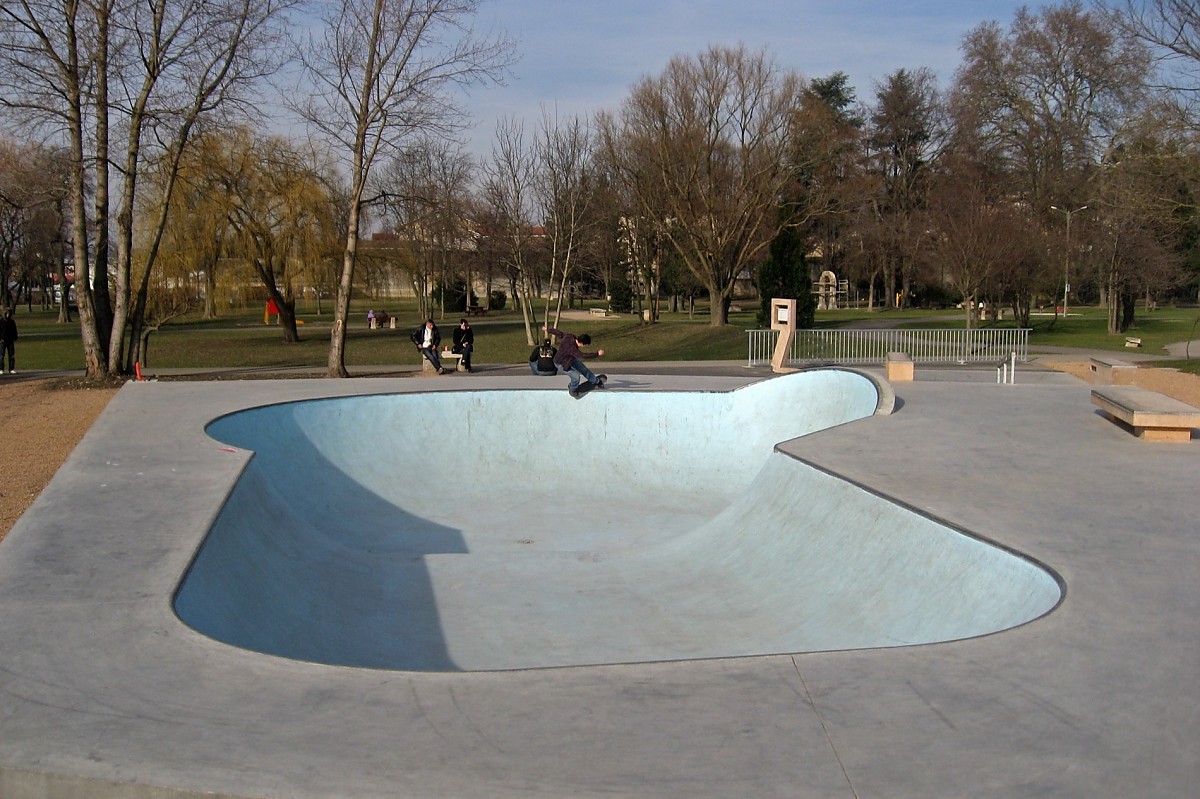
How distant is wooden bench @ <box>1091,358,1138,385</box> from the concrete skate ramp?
19.5ft

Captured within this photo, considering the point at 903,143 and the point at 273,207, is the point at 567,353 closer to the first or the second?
the point at 273,207

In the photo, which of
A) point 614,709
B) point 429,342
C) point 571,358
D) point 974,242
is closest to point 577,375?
point 571,358

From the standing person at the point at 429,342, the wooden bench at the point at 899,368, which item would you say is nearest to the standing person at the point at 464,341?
the standing person at the point at 429,342

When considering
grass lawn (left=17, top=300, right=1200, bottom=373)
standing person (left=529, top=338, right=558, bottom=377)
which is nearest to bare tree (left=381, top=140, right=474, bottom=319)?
grass lawn (left=17, top=300, right=1200, bottom=373)

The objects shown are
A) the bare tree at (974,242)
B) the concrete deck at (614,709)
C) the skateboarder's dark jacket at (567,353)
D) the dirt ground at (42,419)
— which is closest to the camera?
the concrete deck at (614,709)

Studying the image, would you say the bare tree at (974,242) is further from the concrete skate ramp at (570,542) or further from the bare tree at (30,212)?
the bare tree at (30,212)

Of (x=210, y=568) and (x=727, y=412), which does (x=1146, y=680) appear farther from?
(x=727, y=412)

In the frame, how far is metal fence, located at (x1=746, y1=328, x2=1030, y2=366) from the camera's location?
26875mm

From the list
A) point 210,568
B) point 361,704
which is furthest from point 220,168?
point 361,704

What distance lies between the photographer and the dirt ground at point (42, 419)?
10039 millimetres

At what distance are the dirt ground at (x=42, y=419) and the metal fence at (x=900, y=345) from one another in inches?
209

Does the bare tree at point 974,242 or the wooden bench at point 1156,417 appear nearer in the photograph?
the wooden bench at point 1156,417

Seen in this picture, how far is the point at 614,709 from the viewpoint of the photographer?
4355mm

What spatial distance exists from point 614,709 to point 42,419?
1306cm
